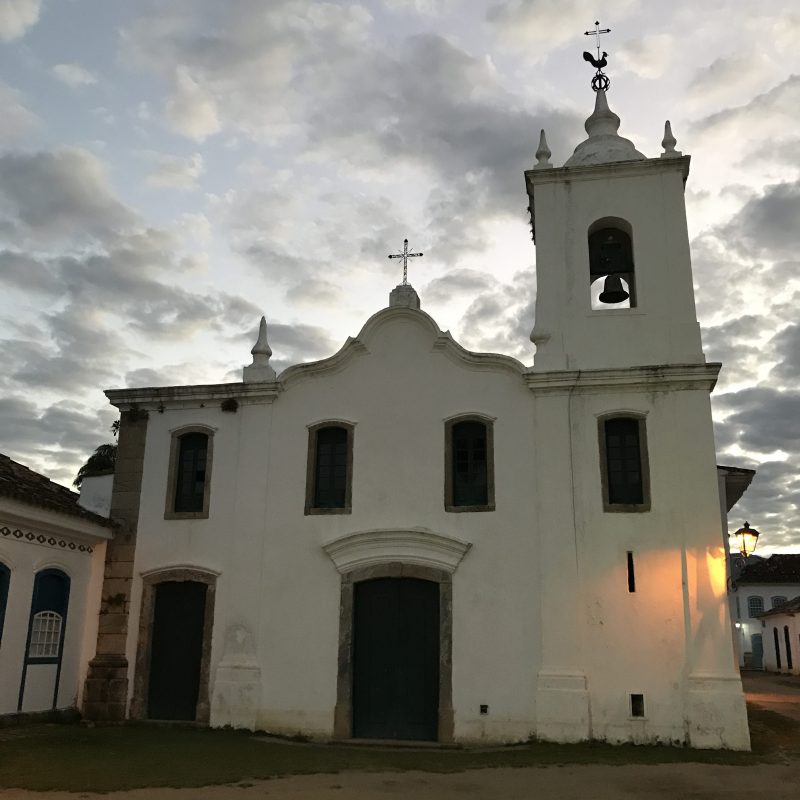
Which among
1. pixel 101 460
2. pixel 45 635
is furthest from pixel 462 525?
pixel 101 460

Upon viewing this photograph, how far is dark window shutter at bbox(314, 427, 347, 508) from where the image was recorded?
548 inches

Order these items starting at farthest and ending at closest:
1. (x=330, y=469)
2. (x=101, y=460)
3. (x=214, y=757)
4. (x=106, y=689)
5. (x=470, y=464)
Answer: (x=101, y=460) → (x=330, y=469) → (x=106, y=689) → (x=470, y=464) → (x=214, y=757)

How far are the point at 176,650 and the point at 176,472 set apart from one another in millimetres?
3095

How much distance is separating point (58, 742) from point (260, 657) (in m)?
3.24

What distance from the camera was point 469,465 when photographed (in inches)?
530

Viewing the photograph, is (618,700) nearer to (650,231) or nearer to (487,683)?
(487,683)

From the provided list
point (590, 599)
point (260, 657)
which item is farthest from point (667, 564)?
point (260, 657)

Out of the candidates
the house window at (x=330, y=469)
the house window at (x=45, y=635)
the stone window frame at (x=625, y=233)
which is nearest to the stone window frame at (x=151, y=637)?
the house window at (x=45, y=635)

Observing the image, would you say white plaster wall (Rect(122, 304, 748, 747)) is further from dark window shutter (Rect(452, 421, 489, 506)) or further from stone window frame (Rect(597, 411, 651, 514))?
dark window shutter (Rect(452, 421, 489, 506))

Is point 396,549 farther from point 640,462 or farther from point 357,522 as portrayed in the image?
point 640,462

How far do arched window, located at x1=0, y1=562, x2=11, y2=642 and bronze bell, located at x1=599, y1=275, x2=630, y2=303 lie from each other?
1079cm

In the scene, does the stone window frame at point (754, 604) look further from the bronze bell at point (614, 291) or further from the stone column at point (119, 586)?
the stone column at point (119, 586)

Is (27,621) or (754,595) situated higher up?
(754,595)

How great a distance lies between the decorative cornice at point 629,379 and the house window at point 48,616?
8519mm
